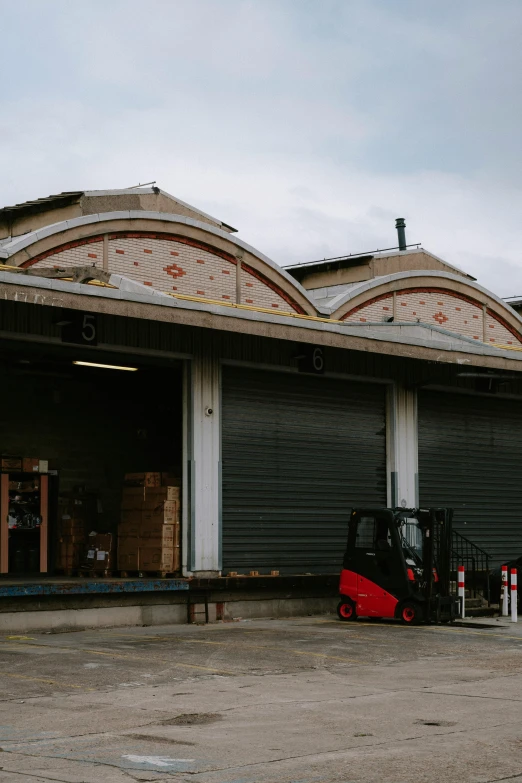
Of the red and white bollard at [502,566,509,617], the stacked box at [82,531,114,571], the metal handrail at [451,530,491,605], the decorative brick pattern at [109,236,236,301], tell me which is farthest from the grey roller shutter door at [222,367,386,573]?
the decorative brick pattern at [109,236,236,301]

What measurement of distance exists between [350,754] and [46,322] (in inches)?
444

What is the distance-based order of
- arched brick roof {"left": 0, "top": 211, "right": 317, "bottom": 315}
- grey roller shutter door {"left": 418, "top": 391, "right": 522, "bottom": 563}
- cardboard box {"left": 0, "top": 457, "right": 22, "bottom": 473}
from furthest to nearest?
grey roller shutter door {"left": 418, "top": 391, "right": 522, "bottom": 563}, cardboard box {"left": 0, "top": 457, "right": 22, "bottom": 473}, arched brick roof {"left": 0, "top": 211, "right": 317, "bottom": 315}

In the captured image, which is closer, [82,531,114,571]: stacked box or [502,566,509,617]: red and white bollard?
[502,566,509,617]: red and white bollard

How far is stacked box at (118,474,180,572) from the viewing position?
19344mm

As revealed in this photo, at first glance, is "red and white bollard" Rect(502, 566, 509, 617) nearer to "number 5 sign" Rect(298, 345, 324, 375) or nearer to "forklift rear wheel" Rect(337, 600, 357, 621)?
"forklift rear wheel" Rect(337, 600, 357, 621)

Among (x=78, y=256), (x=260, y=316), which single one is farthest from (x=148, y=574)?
(x=78, y=256)

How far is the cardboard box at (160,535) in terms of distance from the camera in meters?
19.3

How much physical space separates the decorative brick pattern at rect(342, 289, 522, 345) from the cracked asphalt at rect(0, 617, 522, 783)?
12.9 m

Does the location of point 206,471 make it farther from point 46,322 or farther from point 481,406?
point 481,406

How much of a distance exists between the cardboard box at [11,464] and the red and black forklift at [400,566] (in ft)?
22.8

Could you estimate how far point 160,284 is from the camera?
2319cm

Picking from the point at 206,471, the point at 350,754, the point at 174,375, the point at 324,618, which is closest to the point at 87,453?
the point at 174,375

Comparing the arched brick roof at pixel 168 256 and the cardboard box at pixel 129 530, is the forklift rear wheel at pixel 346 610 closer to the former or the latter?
the cardboard box at pixel 129 530

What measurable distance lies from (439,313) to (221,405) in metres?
11.9
